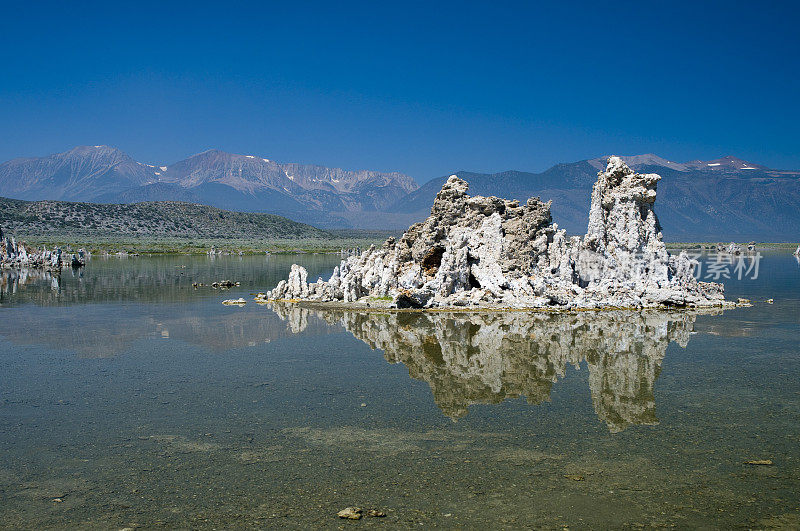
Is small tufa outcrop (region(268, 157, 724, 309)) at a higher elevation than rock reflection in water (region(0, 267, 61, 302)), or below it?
higher

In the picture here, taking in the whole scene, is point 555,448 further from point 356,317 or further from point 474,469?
point 356,317

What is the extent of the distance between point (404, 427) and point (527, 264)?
922 inches

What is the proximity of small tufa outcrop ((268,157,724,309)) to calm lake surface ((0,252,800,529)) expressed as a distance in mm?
6283

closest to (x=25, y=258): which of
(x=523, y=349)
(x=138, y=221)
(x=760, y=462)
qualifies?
(x=523, y=349)

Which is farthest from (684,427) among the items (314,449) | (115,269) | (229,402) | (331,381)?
(115,269)

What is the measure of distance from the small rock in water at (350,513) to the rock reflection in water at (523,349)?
15.0 ft

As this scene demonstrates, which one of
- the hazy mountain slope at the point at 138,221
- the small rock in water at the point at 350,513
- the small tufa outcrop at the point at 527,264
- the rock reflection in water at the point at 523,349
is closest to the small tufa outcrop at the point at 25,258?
the small tufa outcrop at the point at 527,264

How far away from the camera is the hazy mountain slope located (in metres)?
142

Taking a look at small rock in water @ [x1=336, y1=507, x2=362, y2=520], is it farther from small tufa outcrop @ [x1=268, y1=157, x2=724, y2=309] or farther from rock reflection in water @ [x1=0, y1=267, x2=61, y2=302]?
rock reflection in water @ [x1=0, y1=267, x2=61, y2=302]

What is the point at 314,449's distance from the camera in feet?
36.6

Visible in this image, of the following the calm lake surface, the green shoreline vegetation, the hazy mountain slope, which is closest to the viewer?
the calm lake surface

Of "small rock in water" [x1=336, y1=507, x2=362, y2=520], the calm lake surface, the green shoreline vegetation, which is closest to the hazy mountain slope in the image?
the green shoreline vegetation

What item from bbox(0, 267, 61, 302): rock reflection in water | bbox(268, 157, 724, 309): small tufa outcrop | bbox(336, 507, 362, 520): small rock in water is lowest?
bbox(0, 267, 61, 302): rock reflection in water

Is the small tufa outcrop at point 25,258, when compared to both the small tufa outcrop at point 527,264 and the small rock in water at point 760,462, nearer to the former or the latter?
the small tufa outcrop at point 527,264
